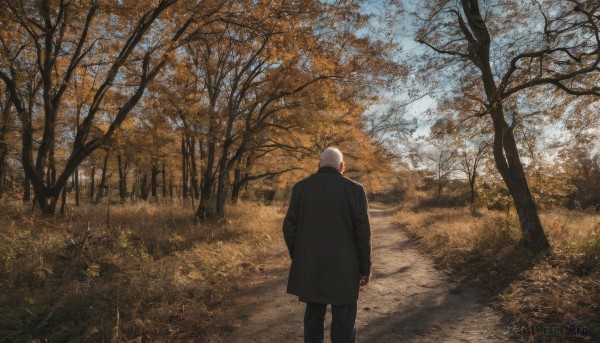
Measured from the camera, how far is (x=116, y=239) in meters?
6.54

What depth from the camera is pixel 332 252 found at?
301cm

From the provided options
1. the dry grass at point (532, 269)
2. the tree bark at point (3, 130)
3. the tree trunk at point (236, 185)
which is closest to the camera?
the dry grass at point (532, 269)

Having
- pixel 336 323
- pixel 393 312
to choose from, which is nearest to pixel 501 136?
pixel 393 312

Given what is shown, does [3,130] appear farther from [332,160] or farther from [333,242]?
[333,242]

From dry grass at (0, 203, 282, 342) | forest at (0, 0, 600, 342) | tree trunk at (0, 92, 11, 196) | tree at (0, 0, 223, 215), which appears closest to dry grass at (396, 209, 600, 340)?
forest at (0, 0, 600, 342)

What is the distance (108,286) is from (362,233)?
3.66 m

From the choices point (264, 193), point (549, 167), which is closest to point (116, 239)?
point (549, 167)

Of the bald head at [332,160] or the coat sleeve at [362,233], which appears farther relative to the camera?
the bald head at [332,160]

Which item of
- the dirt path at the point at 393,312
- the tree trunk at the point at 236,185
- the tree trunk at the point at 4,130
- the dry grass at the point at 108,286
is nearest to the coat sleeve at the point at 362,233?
the dirt path at the point at 393,312

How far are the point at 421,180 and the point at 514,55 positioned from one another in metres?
35.5

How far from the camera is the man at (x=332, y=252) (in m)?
2.98

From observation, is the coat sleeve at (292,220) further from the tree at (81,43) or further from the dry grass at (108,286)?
the tree at (81,43)

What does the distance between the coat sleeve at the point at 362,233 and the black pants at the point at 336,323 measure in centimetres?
39

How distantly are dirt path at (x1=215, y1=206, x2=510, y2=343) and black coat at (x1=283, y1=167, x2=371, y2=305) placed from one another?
4.61ft
